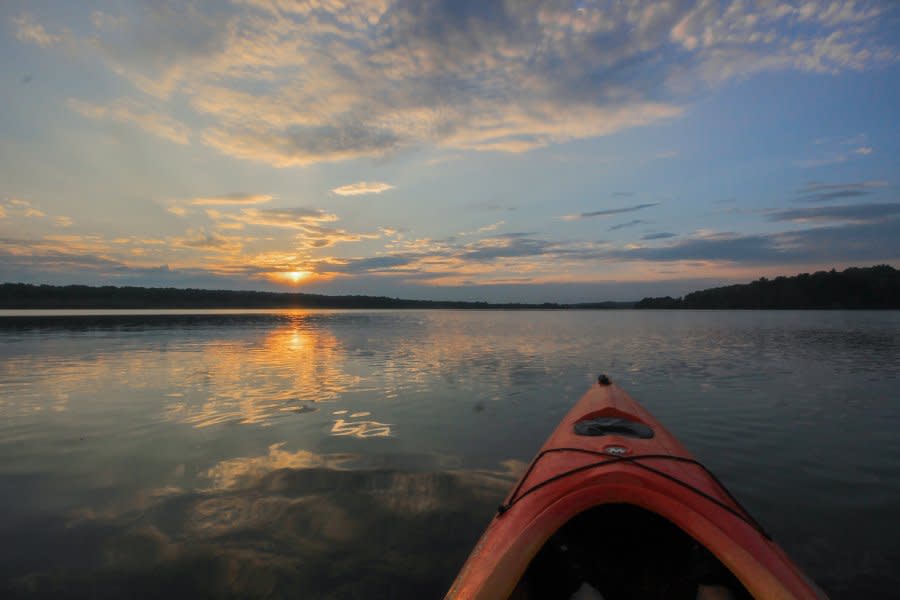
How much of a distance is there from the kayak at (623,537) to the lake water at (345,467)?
115 centimetres

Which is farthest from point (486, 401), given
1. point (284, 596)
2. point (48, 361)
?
point (48, 361)

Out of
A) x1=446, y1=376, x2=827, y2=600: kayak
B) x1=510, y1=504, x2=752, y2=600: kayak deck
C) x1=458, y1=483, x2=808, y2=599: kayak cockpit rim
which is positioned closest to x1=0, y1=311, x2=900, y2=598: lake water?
x1=510, y1=504, x2=752, y2=600: kayak deck

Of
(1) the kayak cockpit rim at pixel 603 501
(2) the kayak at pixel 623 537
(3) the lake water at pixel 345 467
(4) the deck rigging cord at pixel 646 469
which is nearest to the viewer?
(1) the kayak cockpit rim at pixel 603 501

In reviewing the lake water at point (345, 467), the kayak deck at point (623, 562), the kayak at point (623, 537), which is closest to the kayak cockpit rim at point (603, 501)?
the kayak at point (623, 537)

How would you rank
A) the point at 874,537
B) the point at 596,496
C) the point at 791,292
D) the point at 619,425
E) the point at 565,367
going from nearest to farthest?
1. the point at 596,496
2. the point at 874,537
3. the point at 619,425
4. the point at 565,367
5. the point at 791,292

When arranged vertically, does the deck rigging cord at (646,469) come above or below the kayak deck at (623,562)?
above

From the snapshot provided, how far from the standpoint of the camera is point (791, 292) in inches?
4953

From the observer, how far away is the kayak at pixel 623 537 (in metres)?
3.54

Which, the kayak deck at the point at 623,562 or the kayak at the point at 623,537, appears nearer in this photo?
the kayak at the point at 623,537

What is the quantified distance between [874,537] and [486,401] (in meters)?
8.38

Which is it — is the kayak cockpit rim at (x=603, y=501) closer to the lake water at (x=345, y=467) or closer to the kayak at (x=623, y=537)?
the kayak at (x=623, y=537)

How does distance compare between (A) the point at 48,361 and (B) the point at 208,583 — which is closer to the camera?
(B) the point at 208,583

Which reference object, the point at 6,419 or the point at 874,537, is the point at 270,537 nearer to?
the point at 874,537

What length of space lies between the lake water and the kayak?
115 cm
